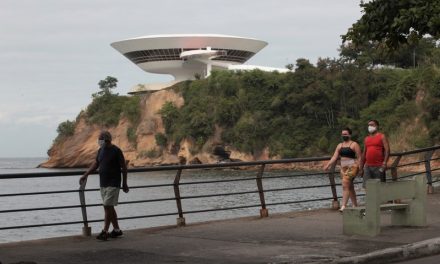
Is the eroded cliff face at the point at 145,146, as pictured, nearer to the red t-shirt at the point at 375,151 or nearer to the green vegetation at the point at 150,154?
the green vegetation at the point at 150,154

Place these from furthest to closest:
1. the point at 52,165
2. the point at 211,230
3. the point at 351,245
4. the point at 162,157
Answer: the point at 52,165 < the point at 162,157 < the point at 211,230 < the point at 351,245

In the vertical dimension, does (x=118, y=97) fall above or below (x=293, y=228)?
above

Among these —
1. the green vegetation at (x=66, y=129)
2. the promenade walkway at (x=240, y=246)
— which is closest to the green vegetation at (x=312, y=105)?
the green vegetation at (x=66, y=129)

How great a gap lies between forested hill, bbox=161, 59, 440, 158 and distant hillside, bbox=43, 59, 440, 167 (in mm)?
129

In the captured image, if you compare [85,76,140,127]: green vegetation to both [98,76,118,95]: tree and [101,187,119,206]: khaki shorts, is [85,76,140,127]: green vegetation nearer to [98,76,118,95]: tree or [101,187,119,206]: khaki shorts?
[98,76,118,95]: tree

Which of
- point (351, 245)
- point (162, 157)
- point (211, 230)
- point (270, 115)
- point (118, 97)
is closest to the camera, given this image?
point (351, 245)

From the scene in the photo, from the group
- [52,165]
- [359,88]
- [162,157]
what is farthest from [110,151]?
[52,165]

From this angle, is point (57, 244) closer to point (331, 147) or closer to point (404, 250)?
point (404, 250)

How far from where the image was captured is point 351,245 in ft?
32.8

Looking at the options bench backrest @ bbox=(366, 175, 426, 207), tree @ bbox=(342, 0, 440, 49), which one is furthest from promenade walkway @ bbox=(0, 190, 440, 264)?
tree @ bbox=(342, 0, 440, 49)

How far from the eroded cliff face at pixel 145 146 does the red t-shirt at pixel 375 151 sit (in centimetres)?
8470

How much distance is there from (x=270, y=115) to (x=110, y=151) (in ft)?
290

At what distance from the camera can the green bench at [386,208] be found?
35.4 feet

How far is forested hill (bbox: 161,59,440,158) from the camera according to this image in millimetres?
81562
